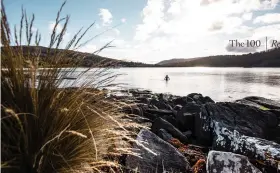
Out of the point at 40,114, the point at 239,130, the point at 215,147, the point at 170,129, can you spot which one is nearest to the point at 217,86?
the point at 170,129

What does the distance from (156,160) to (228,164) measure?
1066mm

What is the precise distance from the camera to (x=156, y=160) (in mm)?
4332

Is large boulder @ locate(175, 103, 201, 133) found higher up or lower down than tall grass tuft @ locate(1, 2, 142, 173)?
lower down

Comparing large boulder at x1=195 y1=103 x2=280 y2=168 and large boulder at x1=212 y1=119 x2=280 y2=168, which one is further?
large boulder at x1=195 y1=103 x2=280 y2=168

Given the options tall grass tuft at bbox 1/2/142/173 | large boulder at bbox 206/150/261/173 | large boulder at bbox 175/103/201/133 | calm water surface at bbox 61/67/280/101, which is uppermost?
tall grass tuft at bbox 1/2/142/173

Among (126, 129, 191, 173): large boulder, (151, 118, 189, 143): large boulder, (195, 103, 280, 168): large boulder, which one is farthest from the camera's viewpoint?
(151, 118, 189, 143): large boulder

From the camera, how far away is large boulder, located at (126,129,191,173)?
4164 millimetres

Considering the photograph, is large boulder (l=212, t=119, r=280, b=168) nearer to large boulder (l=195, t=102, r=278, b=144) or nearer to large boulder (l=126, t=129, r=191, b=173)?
large boulder (l=195, t=102, r=278, b=144)

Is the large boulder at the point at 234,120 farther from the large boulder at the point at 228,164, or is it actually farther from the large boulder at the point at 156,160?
the large boulder at the point at 156,160

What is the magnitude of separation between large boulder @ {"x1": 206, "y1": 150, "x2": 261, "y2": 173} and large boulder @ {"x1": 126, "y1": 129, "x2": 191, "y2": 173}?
374 mm

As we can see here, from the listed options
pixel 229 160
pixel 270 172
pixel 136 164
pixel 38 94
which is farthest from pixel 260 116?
pixel 38 94

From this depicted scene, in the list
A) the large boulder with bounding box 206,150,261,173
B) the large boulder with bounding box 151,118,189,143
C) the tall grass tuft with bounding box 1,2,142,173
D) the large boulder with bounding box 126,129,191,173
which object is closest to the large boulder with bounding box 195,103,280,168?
the large boulder with bounding box 151,118,189,143

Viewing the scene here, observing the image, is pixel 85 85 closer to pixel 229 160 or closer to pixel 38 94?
pixel 38 94

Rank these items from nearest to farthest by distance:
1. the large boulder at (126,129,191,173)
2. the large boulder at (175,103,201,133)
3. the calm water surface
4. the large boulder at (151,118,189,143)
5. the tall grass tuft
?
the tall grass tuft, the large boulder at (126,129,191,173), the large boulder at (151,118,189,143), the large boulder at (175,103,201,133), the calm water surface
